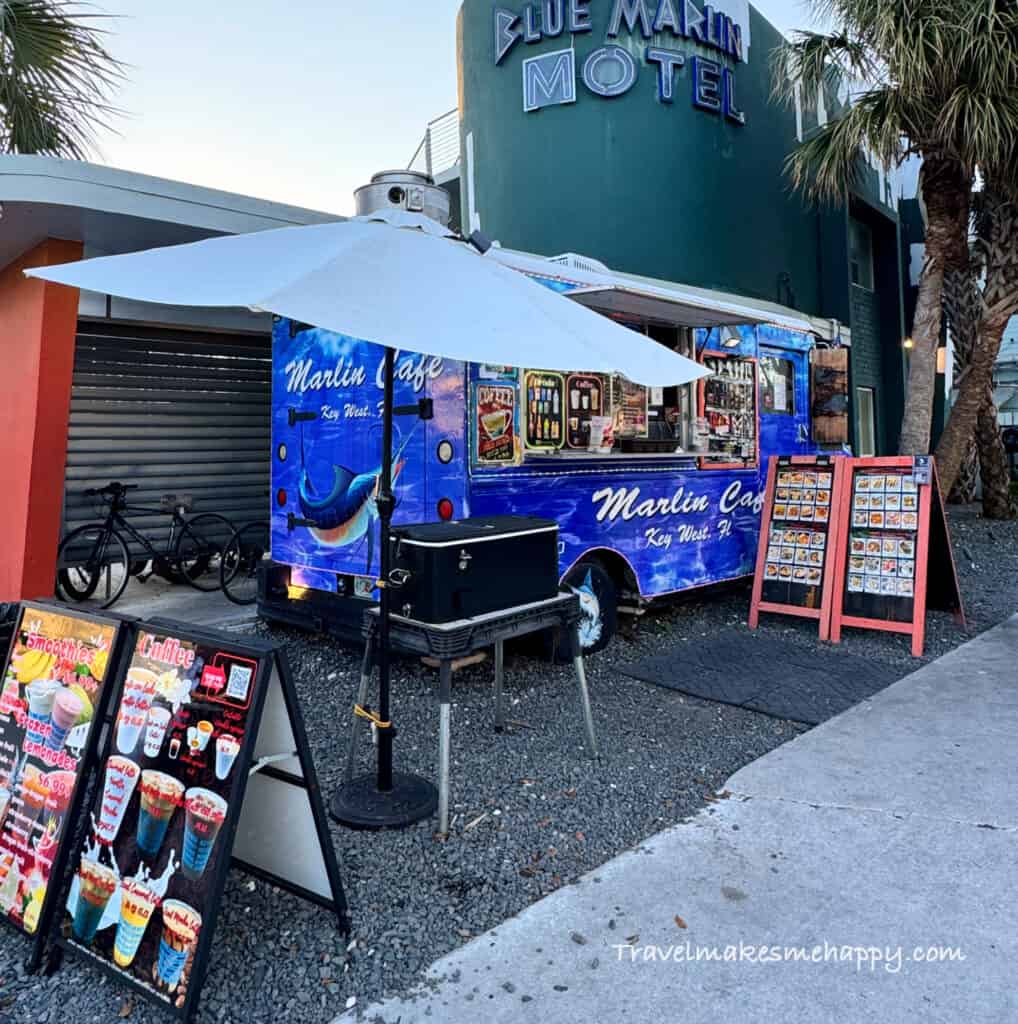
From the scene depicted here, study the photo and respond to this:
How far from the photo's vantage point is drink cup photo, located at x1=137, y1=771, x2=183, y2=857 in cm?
232

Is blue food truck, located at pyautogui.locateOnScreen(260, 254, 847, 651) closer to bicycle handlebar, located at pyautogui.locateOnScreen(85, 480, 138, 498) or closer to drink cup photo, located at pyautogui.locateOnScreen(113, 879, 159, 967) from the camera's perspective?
bicycle handlebar, located at pyautogui.locateOnScreen(85, 480, 138, 498)

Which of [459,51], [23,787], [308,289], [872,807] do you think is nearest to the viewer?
[308,289]

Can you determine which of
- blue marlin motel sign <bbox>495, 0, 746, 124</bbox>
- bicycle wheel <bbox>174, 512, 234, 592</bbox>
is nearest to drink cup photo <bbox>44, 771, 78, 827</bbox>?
bicycle wheel <bbox>174, 512, 234, 592</bbox>

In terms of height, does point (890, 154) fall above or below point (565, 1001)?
above

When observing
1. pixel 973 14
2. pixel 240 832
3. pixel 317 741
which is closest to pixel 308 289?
pixel 240 832

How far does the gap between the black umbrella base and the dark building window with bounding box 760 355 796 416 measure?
17.0 ft

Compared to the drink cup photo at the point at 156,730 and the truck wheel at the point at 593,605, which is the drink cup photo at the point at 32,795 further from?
the truck wheel at the point at 593,605

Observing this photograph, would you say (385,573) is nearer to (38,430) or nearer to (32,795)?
(32,795)

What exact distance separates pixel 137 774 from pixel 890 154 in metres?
9.78

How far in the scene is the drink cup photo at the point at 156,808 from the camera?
232 cm

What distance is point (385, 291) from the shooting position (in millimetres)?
2508

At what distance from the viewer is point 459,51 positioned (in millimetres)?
12352

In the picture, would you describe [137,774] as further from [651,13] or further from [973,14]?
[651,13]

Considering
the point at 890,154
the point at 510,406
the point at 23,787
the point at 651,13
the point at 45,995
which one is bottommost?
the point at 45,995
